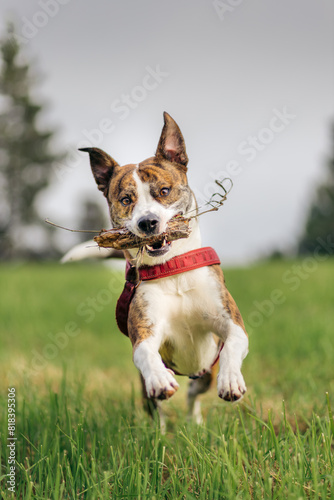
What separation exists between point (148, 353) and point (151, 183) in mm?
720

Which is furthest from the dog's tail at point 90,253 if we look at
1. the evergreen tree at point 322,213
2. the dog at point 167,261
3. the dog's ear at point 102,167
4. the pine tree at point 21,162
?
the evergreen tree at point 322,213

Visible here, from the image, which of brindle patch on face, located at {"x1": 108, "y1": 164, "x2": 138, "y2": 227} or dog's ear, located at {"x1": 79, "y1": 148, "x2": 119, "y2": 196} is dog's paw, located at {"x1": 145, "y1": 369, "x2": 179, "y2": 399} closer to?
brindle patch on face, located at {"x1": 108, "y1": 164, "x2": 138, "y2": 227}

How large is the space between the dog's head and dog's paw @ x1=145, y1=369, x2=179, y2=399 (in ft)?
1.66

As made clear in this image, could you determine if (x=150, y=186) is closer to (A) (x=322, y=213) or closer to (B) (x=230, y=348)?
(B) (x=230, y=348)

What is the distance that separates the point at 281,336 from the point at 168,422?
145 inches

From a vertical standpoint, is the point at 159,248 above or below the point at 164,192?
below

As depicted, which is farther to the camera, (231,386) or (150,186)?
(150,186)

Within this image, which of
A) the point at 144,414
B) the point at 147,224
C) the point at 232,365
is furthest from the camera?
the point at 144,414

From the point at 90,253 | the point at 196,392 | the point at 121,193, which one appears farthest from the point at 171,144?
the point at 196,392

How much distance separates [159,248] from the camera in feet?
7.20

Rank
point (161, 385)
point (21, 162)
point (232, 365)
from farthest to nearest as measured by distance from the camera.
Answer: point (21, 162), point (232, 365), point (161, 385)

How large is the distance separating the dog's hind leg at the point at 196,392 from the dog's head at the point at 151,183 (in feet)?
5.68

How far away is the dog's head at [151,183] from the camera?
7.34 feet

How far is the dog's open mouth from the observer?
→ 2186 millimetres
